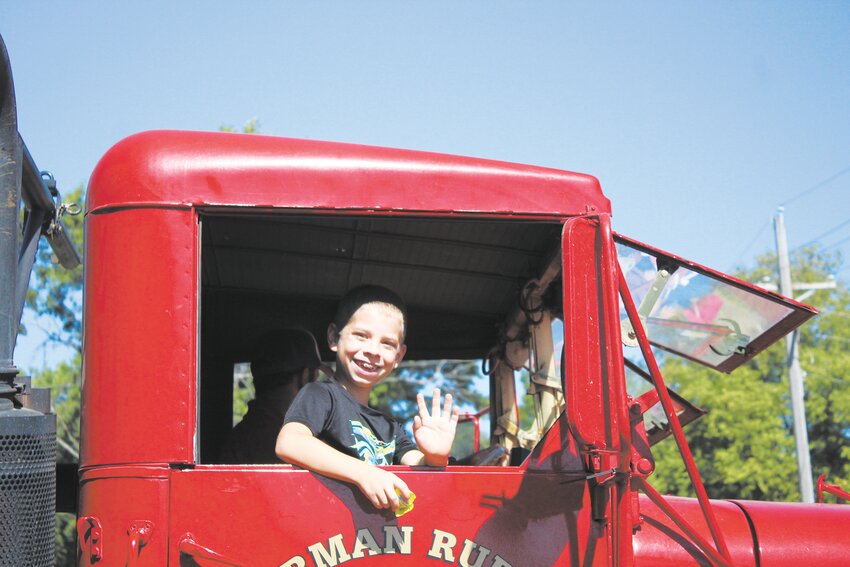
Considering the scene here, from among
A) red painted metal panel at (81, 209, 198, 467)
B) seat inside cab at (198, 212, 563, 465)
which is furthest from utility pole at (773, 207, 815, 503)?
red painted metal panel at (81, 209, 198, 467)

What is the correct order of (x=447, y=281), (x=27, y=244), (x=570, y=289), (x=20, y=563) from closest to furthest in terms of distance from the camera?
(x=20, y=563) < (x=570, y=289) < (x=27, y=244) < (x=447, y=281)

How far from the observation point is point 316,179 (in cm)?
273

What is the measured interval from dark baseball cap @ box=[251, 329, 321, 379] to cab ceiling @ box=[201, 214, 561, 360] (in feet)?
0.61

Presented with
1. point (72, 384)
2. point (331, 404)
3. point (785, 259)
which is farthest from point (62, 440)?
point (331, 404)

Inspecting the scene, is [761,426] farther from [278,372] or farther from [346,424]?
[346,424]

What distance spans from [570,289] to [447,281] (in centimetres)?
141

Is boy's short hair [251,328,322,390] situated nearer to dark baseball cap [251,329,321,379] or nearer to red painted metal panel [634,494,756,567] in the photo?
dark baseball cap [251,329,321,379]

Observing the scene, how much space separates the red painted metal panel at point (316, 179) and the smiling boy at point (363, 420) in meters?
0.48

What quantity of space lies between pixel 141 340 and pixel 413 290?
173 cm

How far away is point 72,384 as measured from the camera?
17.8 m

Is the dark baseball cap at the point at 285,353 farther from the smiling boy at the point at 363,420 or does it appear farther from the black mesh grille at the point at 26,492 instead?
the black mesh grille at the point at 26,492

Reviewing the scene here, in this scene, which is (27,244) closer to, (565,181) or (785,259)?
(565,181)

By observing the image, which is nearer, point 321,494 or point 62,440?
point 321,494

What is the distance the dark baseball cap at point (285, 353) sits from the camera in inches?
163
